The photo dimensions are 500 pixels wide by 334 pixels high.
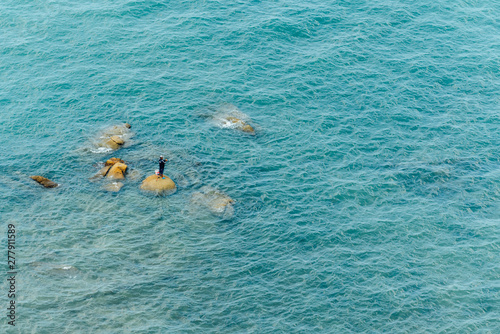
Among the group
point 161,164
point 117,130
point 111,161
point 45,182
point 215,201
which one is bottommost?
point 215,201

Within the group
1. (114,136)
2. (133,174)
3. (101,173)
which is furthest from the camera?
(114,136)

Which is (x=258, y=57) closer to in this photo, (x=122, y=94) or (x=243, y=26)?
(x=243, y=26)

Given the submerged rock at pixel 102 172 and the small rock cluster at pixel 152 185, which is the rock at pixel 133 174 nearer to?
the small rock cluster at pixel 152 185

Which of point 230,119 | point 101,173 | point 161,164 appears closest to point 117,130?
point 101,173

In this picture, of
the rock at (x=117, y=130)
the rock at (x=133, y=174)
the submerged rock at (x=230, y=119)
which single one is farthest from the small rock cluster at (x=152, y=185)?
the submerged rock at (x=230, y=119)

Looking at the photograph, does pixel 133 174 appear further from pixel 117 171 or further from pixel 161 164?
pixel 161 164

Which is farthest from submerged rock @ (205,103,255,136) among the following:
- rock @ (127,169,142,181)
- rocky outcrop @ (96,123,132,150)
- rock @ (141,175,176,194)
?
rock @ (127,169,142,181)

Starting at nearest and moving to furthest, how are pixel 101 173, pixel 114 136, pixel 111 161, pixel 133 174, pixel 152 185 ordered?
pixel 152 185
pixel 101 173
pixel 133 174
pixel 111 161
pixel 114 136
